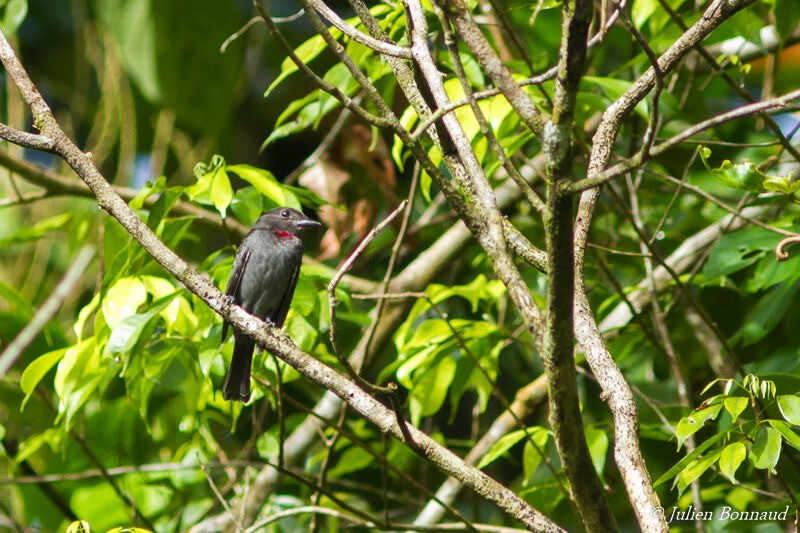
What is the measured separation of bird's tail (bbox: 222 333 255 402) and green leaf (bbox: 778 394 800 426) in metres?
2.12

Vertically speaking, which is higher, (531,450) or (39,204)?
(39,204)

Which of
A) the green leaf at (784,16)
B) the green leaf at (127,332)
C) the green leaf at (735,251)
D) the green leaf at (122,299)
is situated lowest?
the green leaf at (127,332)

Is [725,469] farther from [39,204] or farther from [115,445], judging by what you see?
[39,204]

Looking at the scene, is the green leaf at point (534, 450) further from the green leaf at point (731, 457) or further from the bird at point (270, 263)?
the bird at point (270, 263)

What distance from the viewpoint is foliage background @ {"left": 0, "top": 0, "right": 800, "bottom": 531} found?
287 centimetres

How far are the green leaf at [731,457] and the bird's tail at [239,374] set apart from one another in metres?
2.04

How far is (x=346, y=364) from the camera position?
195 centimetres

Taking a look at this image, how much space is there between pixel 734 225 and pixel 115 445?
3.25 metres

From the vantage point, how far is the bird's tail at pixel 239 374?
3475 millimetres

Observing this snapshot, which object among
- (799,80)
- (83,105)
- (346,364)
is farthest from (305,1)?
(83,105)

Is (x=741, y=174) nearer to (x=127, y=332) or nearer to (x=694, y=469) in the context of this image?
(x=694, y=469)

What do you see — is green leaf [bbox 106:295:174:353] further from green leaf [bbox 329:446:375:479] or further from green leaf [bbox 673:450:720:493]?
green leaf [bbox 673:450:720:493]

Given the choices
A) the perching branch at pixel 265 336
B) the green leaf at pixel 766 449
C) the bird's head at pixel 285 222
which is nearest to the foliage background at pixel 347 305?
the green leaf at pixel 766 449

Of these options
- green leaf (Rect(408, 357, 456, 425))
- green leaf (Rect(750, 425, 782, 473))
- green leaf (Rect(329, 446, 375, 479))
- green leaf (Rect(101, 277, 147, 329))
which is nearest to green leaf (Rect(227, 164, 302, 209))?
green leaf (Rect(101, 277, 147, 329))
